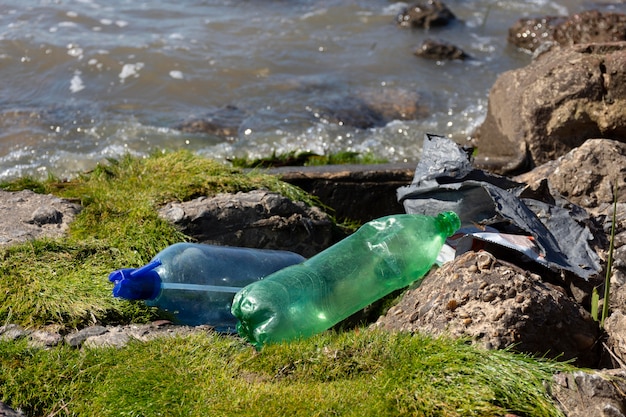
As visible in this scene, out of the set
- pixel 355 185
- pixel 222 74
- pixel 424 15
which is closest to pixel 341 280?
pixel 355 185

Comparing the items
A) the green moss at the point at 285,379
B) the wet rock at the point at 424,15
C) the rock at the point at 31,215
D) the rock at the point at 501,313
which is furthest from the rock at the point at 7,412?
the wet rock at the point at 424,15

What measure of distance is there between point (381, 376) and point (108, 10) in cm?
999

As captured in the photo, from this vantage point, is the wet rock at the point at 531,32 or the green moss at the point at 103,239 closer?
the green moss at the point at 103,239

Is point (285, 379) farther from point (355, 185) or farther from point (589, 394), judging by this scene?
point (355, 185)

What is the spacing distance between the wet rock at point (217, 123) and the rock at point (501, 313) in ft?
15.5

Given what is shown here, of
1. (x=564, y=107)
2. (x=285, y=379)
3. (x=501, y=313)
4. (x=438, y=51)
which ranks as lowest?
(x=438, y=51)

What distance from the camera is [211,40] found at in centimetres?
1049

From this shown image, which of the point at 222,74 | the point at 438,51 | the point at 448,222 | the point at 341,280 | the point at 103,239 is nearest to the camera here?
the point at 341,280

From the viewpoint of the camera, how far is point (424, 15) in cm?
1201

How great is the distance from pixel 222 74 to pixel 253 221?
A: 219 inches

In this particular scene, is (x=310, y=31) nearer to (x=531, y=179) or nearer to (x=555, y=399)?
(x=531, y=179)

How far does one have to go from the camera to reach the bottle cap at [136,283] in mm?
3311

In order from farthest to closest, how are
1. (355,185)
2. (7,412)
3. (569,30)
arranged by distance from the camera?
(569,30), (355,185), (7,412)

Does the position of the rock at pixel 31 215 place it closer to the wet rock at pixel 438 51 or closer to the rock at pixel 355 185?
the rock at pixel 355 185
